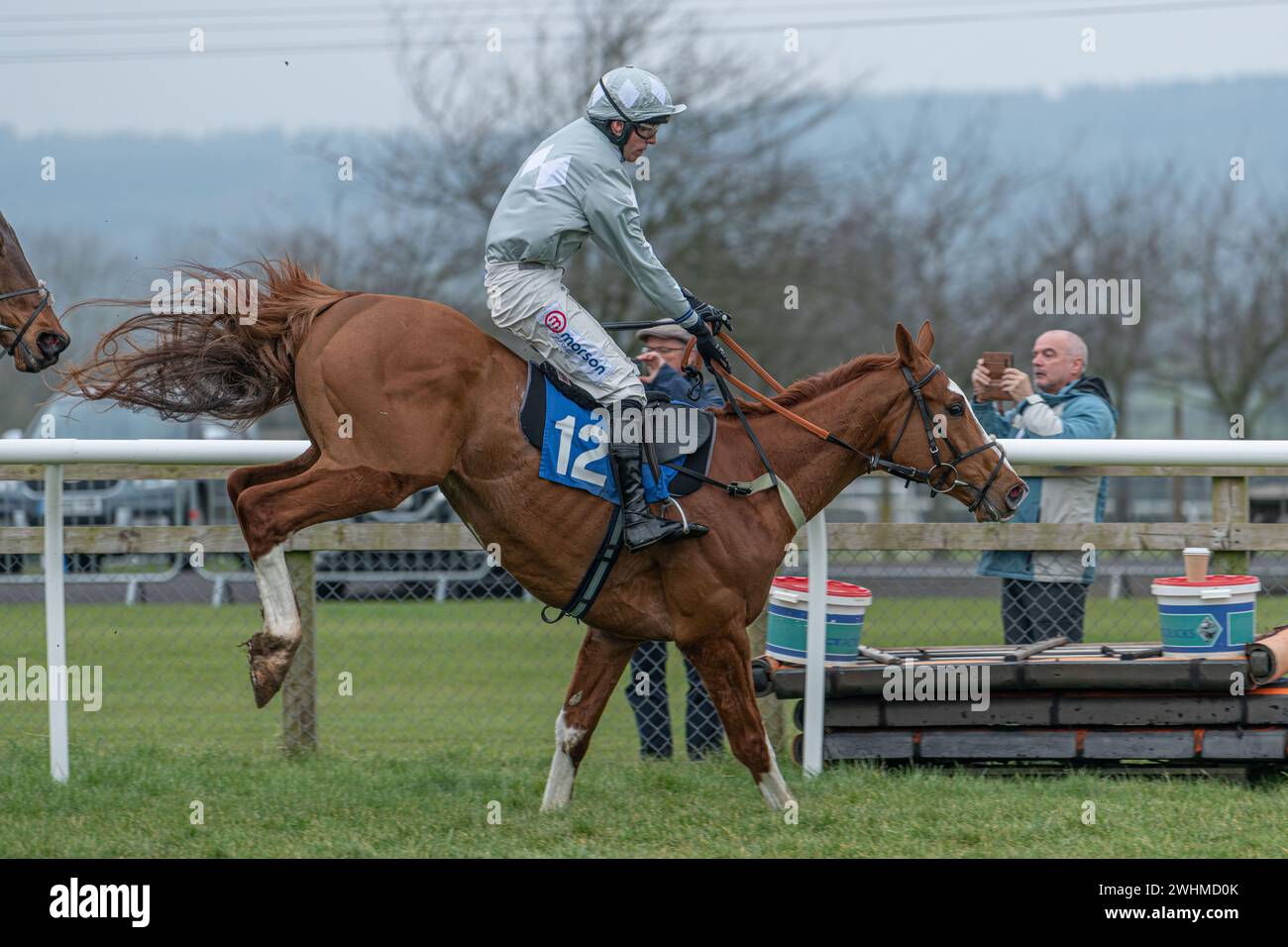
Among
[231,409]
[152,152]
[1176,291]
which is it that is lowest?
[231,409]

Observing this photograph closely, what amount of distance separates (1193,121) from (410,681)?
144ft

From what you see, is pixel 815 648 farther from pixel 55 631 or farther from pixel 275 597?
pixel 55 631

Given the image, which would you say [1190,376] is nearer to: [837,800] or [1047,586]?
[1047,586]

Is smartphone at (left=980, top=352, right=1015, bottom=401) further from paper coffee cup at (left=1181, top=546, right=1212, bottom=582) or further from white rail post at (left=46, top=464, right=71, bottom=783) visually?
white rail post at (left=46, top=464, right=71, bottom=783)

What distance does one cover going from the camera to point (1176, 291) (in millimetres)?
23109

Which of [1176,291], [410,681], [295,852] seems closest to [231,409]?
[295,852]

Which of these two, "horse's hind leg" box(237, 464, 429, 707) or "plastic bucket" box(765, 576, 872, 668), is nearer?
"horse's hind leg" box(237, 464, 429, 707)

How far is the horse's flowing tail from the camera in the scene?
5.04m

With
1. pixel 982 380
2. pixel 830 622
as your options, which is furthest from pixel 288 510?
pixel 982 380

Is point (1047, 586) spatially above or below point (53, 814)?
above

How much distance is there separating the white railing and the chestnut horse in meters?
0.63

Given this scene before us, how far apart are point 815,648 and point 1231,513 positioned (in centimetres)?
197

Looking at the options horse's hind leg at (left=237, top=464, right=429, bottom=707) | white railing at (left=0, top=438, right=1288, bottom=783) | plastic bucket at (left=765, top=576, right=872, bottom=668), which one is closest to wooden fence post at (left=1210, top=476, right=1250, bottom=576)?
white railing at (left=0, top=438, right=1288, bottom=783)

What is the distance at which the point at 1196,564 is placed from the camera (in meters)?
6.04
